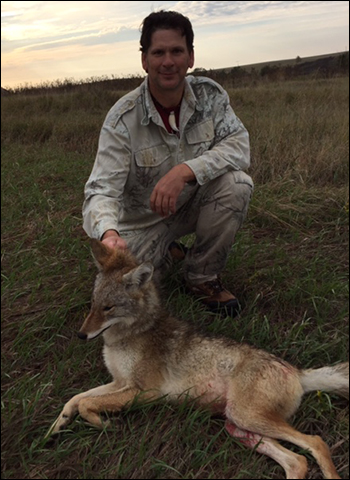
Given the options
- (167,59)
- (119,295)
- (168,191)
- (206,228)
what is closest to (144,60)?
(167,59)

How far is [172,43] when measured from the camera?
3.87 meters

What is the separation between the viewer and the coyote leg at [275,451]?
2521 millimetres

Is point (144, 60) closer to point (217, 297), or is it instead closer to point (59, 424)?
point (217, 297)

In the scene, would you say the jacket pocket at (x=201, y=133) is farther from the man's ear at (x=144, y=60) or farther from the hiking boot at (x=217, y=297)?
the hiking boot at (x=217, y=297)

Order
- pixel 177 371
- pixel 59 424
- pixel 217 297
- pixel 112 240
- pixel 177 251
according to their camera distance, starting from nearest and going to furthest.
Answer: pixel 59 424 < pixel 177 371 < pixel 112 240 < pixel 217 297 < pixel 177 251

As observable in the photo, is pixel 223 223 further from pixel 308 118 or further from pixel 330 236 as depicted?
pixel 308 118

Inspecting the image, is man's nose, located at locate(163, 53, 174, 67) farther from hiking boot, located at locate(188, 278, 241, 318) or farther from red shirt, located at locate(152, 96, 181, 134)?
hiking boot, located at locate(188, 278, 241, 318)

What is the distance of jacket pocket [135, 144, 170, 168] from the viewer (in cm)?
411

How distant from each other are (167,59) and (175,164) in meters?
0.91

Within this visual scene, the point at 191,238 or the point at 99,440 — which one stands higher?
the point at 191,238

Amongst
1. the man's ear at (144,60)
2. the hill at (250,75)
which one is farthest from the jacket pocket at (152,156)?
the hill at (250,75)

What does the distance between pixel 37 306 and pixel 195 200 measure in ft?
5.68

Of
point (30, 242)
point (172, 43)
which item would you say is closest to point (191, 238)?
point (30, 242)

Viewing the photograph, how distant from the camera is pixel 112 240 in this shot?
331 centimetres
